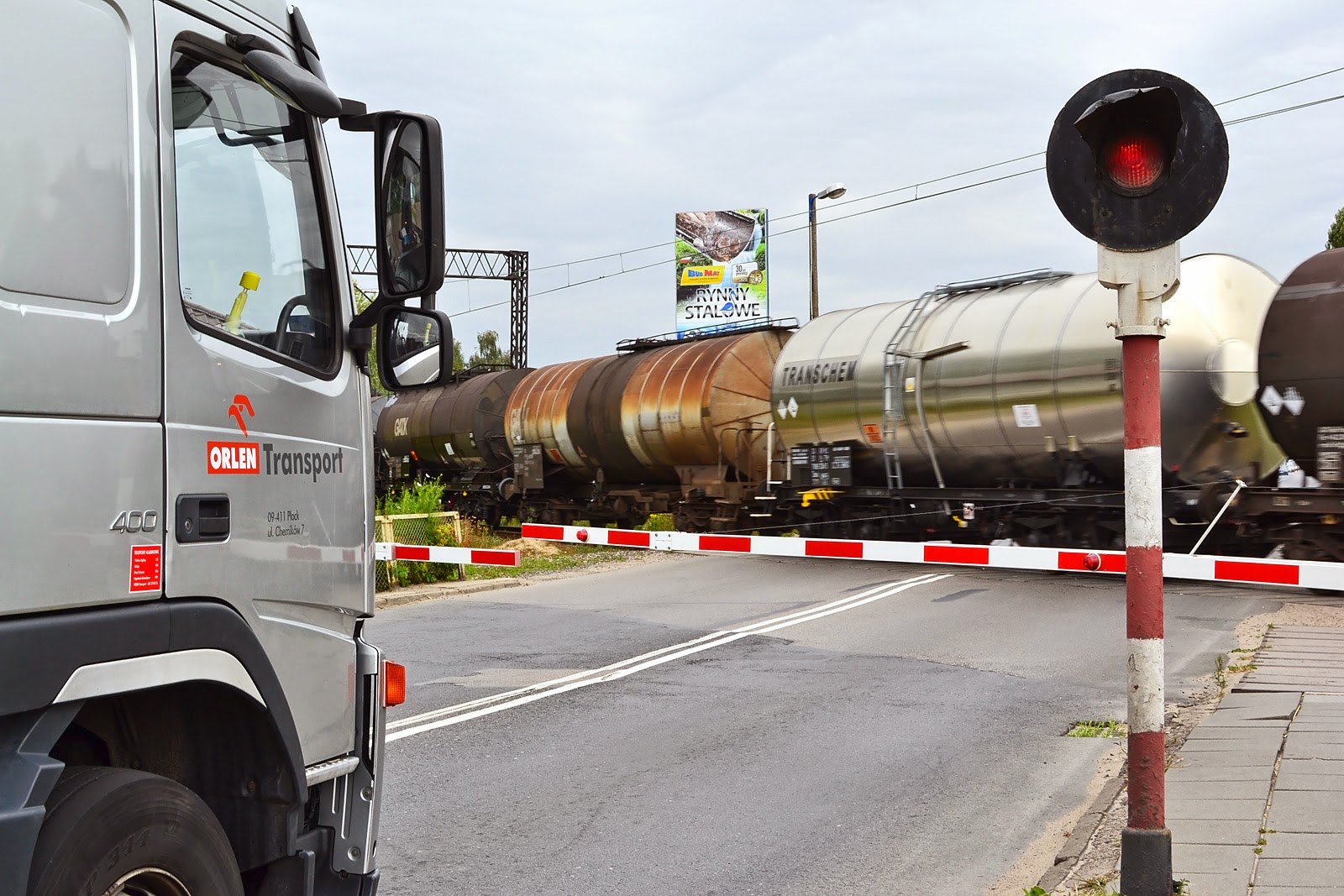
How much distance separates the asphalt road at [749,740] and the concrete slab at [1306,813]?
1022 millimetres

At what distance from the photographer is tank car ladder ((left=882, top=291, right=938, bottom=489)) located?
1797 centimetres

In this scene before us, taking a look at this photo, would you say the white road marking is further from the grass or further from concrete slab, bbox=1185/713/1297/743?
concrete slab, bbox=1185/713/1297/743

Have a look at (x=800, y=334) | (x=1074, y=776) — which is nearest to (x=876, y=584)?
(x=800, y=334)

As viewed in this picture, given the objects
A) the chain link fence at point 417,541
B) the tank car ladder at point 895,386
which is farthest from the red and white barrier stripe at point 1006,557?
the tank car ladder at point 895,386

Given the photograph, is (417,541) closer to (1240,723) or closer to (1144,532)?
(1240,723)

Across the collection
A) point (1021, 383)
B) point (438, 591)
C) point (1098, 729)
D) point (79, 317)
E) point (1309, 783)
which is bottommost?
point (1098, 729)

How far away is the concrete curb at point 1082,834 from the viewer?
4906 mm

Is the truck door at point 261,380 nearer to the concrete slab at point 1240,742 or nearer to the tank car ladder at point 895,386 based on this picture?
Result: the concrete slab at point 1240,742

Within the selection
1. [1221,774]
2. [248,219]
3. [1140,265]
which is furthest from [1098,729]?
[248,219]

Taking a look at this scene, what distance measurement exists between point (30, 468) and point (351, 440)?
4.15 feet

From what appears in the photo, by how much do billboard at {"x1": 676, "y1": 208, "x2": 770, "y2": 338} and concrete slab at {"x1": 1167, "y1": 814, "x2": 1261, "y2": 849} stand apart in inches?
1557

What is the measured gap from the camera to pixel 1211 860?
4.60 m

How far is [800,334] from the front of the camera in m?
20.5

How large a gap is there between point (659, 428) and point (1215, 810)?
16963 mm
